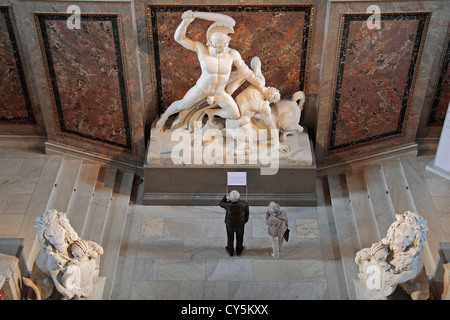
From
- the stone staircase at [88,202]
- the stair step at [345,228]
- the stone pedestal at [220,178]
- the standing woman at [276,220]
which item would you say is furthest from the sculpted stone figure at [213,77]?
the stair step at [345,228]

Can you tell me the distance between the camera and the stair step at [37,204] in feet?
25.4

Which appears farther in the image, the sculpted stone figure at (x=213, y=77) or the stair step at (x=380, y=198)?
the stair step at (x=380, y=198)

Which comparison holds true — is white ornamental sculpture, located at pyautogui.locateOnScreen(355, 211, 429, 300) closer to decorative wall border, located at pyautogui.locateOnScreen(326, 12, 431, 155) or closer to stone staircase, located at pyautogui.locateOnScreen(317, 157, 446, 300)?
stone staircase, located at pyautogui.locateOnScreen(317, 157, 446, 300)

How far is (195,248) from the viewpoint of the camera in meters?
8.25

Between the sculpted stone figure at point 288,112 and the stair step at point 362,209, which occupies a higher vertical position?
the sculpted stone figure at point 288,112

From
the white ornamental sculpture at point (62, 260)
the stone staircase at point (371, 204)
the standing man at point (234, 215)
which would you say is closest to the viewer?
the white ornamental sculpture at point (62, 260)

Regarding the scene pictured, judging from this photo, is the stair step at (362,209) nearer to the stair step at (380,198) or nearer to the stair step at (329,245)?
the stair step at (380,198)

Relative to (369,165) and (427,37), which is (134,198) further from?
(427,37)

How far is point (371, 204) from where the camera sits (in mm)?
8609

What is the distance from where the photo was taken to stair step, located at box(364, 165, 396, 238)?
8.29 metres

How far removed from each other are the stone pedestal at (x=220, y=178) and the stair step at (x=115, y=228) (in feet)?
1.09

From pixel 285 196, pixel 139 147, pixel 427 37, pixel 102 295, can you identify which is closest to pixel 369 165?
pixel 285 196

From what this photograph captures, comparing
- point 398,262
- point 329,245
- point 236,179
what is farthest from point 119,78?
point 398,262

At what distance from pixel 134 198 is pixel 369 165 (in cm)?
342
